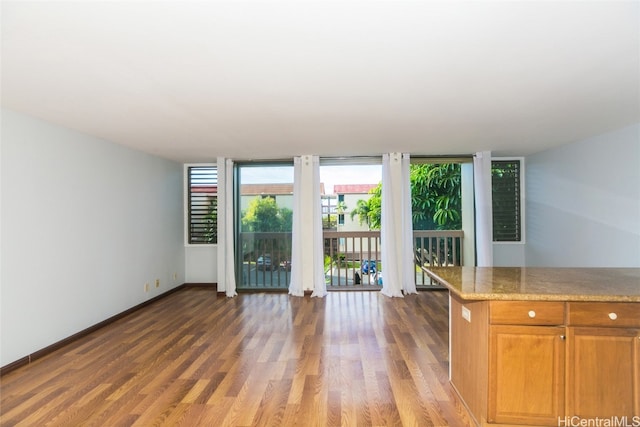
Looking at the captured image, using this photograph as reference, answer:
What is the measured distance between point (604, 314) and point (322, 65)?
2239 millimetres

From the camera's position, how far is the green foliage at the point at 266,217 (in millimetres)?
5355

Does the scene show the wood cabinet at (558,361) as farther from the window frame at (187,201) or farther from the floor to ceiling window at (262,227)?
the window frame at (187,201)

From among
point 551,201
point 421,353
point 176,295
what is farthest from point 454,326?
point 176,295

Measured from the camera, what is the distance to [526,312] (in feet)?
5.97

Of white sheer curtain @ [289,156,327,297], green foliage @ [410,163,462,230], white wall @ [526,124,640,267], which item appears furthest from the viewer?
green foliage @ [410,163,462,230]

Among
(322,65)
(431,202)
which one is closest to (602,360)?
(322,65)

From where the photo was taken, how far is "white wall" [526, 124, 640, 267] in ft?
11.0

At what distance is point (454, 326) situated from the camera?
2.35m

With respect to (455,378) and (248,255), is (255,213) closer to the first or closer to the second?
(248,255)

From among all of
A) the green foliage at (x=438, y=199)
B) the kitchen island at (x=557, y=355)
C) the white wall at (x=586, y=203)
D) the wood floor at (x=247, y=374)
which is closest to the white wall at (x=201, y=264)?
the wood floor at (x=247, y=374)

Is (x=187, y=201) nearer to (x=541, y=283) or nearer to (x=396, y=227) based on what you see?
(x=396, y=227)

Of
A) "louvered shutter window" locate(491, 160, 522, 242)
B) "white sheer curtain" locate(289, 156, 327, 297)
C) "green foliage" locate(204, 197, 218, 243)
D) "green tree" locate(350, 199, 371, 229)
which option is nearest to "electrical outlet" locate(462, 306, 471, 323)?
"white sheer curtain" locate(289, 156, 327, 297)

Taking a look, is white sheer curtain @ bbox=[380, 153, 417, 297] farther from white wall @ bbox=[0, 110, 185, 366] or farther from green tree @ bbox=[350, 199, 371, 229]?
white wall @ bbox=[0, 110, 185, 366]

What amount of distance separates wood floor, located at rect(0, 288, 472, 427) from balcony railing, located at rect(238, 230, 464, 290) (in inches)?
51.3
